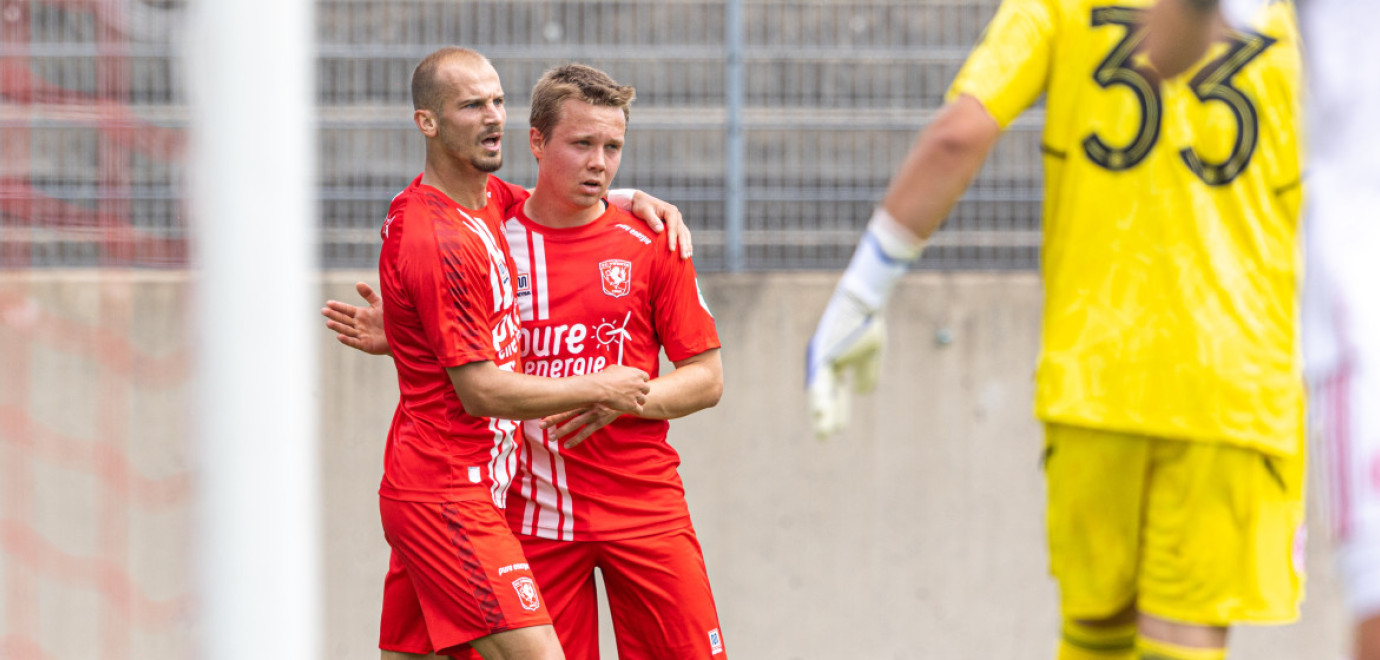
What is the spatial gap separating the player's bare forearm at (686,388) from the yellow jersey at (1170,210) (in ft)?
3.71

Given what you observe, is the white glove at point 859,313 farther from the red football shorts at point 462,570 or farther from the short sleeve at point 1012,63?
the red football shorts at point 462,570

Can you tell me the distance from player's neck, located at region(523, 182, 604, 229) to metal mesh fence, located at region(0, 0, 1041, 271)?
2053mm

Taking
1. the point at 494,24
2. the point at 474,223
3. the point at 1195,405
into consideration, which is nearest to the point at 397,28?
the point at 494,24

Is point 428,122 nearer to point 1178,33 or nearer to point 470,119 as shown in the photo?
point 470,119

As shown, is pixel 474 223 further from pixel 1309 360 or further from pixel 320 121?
pixel 320 121

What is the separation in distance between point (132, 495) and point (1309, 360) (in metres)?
5.16

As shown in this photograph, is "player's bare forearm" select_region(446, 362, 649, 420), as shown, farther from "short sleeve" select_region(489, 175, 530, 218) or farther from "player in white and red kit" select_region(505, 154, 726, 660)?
"short sleeve" select_region(489, 175, 530, 218)

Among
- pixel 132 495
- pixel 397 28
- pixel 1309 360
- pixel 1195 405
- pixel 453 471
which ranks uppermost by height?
pixel 397 28

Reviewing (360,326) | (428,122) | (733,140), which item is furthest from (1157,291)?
(733,140)

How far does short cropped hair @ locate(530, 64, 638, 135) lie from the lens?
3.67 meters

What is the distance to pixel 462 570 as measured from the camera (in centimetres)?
334

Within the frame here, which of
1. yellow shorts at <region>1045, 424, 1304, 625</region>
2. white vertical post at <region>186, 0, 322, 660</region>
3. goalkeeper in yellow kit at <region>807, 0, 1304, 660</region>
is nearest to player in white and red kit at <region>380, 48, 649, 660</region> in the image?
goalkeeper in yellow kit at <region>807, 0, 1304, 660</region>

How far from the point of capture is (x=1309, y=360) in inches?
63.0

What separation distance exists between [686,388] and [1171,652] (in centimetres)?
140
